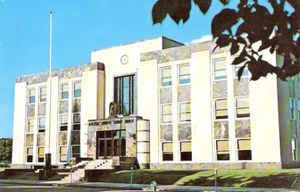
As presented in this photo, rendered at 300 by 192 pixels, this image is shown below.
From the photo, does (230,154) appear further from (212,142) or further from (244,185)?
(244,185)

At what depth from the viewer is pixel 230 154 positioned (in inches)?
1492

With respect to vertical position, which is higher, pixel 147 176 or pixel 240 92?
pixel 240 92

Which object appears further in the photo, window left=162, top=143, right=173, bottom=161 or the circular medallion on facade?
the circular medallion on facade

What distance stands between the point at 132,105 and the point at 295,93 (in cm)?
1500

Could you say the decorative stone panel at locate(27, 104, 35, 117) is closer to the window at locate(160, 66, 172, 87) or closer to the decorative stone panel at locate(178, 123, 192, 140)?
the window at locate(160, 66, 172, 87)

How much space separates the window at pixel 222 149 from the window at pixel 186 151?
2647 mm

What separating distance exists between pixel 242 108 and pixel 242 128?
1.57 m

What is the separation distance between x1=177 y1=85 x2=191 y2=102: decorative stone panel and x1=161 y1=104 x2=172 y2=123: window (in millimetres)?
1368

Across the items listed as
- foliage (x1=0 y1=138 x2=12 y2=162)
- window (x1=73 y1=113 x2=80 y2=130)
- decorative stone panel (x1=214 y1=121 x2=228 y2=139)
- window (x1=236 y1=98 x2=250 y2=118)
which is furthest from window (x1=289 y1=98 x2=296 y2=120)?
foliage (x1=0 y1=138 x2=12 y2=162)

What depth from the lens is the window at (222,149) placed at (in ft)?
125

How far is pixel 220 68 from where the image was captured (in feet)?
129

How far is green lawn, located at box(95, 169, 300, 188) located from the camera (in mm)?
27703

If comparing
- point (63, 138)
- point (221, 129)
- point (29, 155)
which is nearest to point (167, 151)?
point (221, 129)

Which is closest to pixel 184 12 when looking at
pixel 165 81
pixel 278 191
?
pixel 278 191
